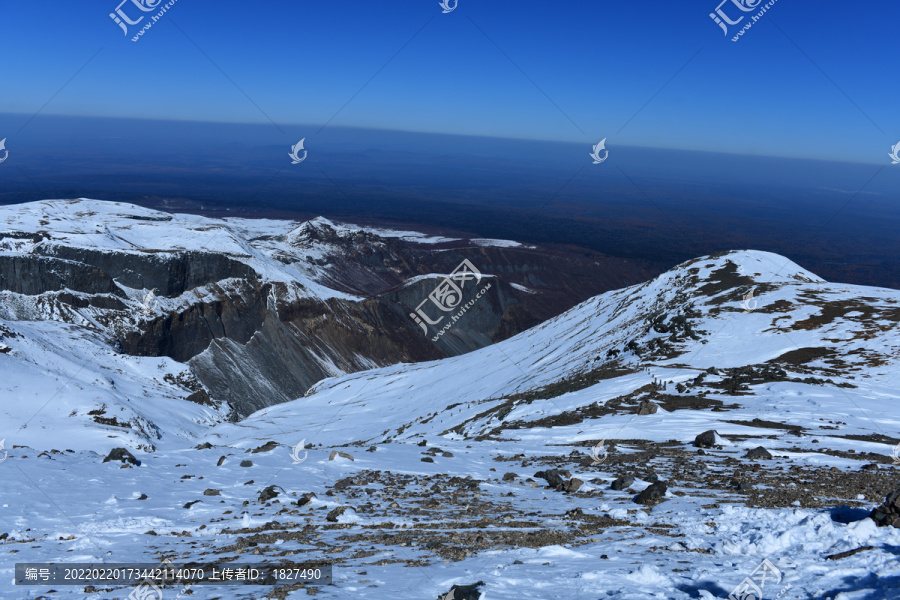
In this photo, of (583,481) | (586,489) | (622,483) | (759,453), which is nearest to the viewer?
(622,483)

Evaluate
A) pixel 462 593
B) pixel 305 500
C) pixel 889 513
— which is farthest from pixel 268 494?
pixel 889 513

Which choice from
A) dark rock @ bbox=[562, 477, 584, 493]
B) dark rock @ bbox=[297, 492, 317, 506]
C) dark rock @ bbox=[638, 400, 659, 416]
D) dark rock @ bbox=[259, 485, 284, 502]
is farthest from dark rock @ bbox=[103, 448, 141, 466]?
dark rock @ bbox=[638, 400, 659, 416]

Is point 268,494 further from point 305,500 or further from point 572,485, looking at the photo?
point 572,485

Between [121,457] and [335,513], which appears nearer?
[335,513]

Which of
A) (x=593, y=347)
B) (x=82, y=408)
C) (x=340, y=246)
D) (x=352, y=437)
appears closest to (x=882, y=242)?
(x=340, y=246)

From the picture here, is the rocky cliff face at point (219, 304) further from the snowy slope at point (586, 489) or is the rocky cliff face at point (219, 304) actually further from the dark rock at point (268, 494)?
the dark rock at point (268, 494)

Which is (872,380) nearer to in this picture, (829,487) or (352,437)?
(829,487)
